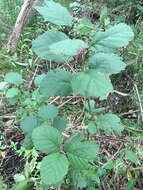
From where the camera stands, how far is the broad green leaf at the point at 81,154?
630mm

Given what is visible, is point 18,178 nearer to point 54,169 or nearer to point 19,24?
point 54,169

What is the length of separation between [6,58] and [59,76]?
1347 millimetres

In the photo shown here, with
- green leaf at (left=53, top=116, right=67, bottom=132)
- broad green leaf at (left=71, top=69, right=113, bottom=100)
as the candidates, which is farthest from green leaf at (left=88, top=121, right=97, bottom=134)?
broad green leaf at (left=71, top=69, right=113, bottom=100)

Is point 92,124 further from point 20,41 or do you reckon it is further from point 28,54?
point 20,41

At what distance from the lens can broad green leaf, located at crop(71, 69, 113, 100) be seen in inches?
21.0

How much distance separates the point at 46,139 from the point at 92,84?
0.24 m

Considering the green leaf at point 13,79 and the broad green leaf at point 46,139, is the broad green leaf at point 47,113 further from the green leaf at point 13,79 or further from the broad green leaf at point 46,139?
the green leaf at point 13,79

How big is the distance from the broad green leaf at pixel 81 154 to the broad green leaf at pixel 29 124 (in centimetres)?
18

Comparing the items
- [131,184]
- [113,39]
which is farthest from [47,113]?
[131,184]

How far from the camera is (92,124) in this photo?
0.89m

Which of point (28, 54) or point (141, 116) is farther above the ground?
point (28, 54)

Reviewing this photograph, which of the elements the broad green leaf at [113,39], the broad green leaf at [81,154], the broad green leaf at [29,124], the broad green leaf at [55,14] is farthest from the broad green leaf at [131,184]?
the broad green leaf at [55,14]

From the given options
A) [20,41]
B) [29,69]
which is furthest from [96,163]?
[20,41]

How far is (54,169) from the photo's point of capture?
590 mm
